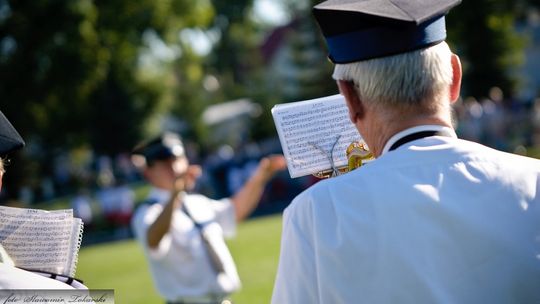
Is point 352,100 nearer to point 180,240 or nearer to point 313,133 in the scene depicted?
point 313,133

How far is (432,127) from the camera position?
211 cm

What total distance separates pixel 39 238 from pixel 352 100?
1.04m

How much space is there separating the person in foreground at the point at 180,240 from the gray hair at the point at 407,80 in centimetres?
320

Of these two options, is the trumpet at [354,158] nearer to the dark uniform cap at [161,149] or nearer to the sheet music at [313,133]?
the sheet music at [313,133]

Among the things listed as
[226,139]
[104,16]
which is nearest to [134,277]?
[104,16]

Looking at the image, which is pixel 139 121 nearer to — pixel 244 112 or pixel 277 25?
pixel 244 112

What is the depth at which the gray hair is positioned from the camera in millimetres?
2082

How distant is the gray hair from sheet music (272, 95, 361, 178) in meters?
0.34

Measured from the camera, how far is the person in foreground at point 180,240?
5454 millimetres

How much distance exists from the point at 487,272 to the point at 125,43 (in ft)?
90.9

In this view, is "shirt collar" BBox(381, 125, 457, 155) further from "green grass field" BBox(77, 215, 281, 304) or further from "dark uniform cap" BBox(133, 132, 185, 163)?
"green grass field" BBox(77, 215, 281, 304)

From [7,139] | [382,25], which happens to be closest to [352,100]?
[382,25]

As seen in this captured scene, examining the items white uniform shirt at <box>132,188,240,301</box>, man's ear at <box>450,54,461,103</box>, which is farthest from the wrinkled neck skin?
white uniform shirt at <box>132,188,240,301</box>

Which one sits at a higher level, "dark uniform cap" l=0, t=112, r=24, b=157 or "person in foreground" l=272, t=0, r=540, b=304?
"dark uniform cap" l=0, t=112, r=24, b=157
